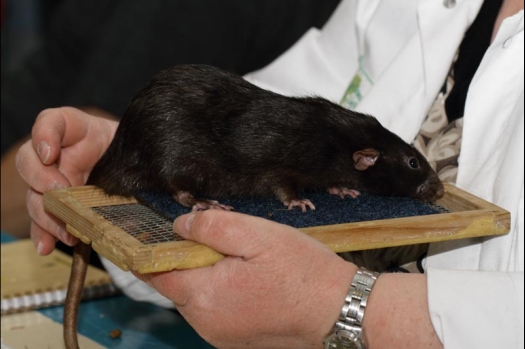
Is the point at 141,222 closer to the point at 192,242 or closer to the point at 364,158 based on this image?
the point at 192,242

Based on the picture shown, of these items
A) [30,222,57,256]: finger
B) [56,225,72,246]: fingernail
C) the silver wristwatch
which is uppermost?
the silver wristwatch

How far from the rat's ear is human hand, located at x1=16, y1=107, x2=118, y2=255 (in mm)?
672

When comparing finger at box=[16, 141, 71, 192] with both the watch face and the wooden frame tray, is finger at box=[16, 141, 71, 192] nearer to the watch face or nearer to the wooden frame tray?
the wooden frame tray

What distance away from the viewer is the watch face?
145cm

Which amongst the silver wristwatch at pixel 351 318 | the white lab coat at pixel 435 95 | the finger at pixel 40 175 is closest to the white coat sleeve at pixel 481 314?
the white lab coat at pixel 435 95

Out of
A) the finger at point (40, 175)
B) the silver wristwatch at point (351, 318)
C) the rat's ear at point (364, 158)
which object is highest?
the rat's ear at point (364, 158)

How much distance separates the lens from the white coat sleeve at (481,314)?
4.73 feet

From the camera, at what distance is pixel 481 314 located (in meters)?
1.45

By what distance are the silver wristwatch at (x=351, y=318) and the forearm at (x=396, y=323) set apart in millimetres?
12

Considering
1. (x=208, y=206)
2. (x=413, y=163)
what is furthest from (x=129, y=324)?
(x=413, y=163)

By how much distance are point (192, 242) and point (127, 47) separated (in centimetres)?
264

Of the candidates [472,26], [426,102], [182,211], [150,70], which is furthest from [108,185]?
[150,70]

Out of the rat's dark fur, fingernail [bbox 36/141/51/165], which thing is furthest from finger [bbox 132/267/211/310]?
fingernail [bbox 36/141/51/165]

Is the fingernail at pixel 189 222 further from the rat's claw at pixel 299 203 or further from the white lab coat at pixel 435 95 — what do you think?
the white lab coat at pixel 435 95
